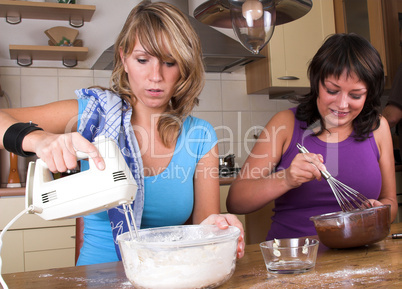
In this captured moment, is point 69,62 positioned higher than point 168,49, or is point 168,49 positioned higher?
point 69,62

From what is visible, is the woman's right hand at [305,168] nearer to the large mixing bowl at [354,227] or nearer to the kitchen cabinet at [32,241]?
the large mixing bowl at [354,227]

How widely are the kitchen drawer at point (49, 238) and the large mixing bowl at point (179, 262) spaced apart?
1683 mm

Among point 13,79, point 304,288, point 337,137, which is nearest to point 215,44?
point 13,79

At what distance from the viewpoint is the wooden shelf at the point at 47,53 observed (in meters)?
2.46

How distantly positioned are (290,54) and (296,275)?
2469 mm

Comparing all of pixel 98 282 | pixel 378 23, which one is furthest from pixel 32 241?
pixel 378 23

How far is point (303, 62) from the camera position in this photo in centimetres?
304

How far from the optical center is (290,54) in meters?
3.00

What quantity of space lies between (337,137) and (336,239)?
23.1 inches

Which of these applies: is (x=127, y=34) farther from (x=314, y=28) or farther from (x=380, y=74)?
(x=314, y=28)

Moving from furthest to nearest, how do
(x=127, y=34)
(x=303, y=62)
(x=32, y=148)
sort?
(x=303, y=62), (x=127, y=34), (x=32, y=148)

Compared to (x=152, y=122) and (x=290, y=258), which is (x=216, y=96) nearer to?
(x=152, y=122)

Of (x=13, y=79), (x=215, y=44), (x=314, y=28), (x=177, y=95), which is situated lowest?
(x=177, y=95)

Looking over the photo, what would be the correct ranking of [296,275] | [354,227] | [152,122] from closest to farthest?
1. [296,275]
2. [354,227]
3. [152,122]
